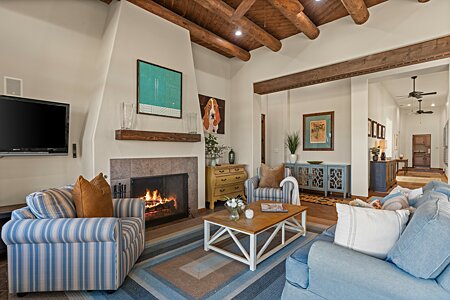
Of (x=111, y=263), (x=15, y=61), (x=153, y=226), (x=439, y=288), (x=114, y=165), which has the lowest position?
(x=153, y=226)

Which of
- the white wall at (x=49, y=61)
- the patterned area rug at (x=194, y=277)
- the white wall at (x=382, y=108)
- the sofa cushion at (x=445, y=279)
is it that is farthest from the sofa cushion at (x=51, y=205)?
the white wall at (x=382, y=108)

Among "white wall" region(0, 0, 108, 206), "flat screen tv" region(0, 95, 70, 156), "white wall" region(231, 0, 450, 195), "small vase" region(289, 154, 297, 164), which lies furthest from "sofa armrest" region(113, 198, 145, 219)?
"small vase" region(289, 154, 297, 164)

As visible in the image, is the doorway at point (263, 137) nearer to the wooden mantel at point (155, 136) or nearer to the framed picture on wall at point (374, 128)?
the framed picture on wall at point (374, 128)

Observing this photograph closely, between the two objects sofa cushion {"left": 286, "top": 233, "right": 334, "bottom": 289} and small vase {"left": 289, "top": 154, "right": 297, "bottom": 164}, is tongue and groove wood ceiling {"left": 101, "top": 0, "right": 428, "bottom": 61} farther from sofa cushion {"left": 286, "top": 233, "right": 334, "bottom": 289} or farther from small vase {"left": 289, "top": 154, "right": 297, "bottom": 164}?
sofa cushion {"left": 286, "top": 233, "right": 334, "bottom": 289}

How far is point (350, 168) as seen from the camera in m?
5.65

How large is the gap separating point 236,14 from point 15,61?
9.79 ft

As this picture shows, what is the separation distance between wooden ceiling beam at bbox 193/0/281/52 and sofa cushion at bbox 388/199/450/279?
11.3 feet

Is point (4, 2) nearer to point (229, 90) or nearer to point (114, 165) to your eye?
point (114, 165)

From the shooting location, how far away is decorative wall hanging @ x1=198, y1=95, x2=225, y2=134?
514cm

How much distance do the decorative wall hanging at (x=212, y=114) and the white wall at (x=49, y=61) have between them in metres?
2.21

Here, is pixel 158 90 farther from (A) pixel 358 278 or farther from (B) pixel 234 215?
A: (A) pixel 358 278

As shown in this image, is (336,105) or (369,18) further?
(336,105)

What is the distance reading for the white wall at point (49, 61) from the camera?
2.89 m

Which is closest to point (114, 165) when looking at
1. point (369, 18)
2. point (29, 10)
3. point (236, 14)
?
point (29, 10)
